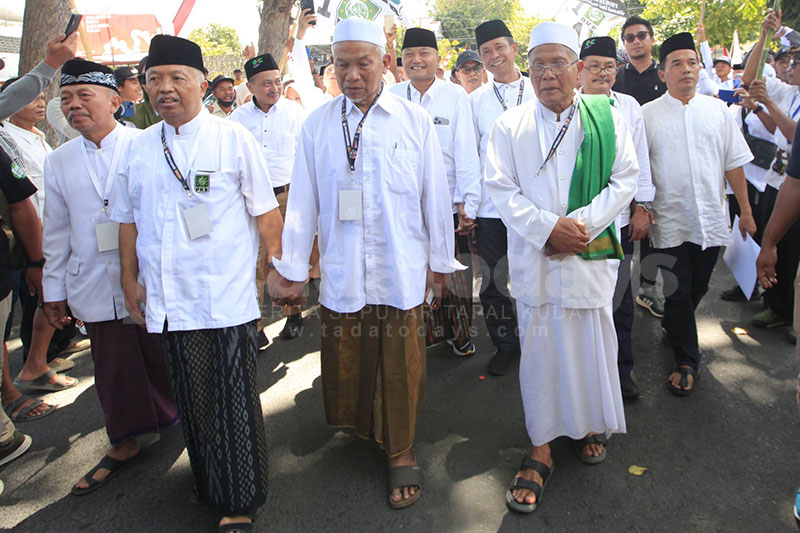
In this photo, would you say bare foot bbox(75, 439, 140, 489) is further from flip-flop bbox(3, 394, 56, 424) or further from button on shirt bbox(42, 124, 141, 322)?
flip-flop bbox(3, 394, 56, 424)

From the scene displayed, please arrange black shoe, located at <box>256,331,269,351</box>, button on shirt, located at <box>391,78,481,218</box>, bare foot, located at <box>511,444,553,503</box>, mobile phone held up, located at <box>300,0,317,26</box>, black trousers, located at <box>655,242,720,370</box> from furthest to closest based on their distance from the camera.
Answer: mobile phone held up, located at <box>300,0,317,26</box> < black shoe, located at <box>256,331,269,351</box> < button on shirt, located at <box>391,78,481,218</box> < black trousers, located at <box>655,242,720,370</box> < bare foot, located at <box>511,444,553,503</box>

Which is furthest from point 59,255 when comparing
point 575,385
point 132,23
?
point 132,23

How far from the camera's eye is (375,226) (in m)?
2.67

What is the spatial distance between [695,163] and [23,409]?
15.7 feet

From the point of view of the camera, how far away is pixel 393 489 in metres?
2.72

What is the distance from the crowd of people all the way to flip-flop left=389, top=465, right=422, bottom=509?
1 cm

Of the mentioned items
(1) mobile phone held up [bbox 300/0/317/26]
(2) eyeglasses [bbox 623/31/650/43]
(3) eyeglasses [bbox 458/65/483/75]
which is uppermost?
(1) mobile phone held up [bbox 300/0/317/26]

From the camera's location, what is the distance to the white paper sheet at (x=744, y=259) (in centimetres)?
365

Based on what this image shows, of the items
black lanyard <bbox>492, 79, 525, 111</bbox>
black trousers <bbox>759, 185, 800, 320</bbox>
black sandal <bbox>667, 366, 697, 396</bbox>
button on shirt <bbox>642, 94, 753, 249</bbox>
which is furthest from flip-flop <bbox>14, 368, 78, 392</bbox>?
black trousers <bbox>759, 185, 800, 320</bbox>

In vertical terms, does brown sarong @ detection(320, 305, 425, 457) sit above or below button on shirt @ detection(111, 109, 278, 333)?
below

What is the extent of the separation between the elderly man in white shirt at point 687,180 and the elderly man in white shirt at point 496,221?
37.8 inches

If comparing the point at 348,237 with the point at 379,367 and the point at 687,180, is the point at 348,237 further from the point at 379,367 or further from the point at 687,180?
the point at 687,180

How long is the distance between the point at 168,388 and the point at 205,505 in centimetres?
85

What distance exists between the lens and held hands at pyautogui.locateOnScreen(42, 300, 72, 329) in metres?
3.03
